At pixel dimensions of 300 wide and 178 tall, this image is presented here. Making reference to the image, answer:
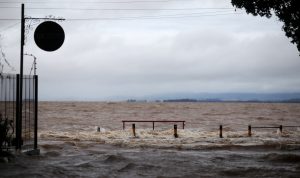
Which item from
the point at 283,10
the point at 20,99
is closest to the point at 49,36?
the point at 20,99

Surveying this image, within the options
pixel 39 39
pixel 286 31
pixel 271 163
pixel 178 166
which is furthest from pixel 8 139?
pixel 286 31

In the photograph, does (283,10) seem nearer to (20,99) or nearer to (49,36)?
(49,36)

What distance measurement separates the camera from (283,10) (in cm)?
1407

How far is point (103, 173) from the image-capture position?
40.7ft

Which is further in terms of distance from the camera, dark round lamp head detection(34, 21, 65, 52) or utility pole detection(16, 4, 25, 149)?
dark round lamp head detection(34, 21, 65, 52)

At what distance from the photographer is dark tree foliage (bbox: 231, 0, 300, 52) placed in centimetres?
1379

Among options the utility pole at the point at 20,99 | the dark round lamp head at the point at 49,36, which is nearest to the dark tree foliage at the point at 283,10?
the dark round lamp head at the point at 49,36

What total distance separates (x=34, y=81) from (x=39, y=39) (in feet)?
5.20

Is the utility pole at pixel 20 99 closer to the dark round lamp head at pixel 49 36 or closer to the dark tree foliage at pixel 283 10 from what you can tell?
the dark round lamp head at pixel 49 36

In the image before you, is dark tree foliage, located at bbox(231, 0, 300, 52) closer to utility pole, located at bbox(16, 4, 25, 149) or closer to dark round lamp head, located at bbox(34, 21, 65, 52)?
dark round lamp head, located at bbox(34, 21, 65, 52)

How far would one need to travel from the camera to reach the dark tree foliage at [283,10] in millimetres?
13791

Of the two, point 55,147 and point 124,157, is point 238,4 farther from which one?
point 55,147

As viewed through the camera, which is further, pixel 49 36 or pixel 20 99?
pixel 49 36

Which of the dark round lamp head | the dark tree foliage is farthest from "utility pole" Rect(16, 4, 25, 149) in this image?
the dark tree foliage
